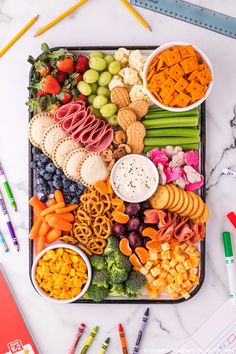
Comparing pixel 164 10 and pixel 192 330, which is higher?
pixel 164 10

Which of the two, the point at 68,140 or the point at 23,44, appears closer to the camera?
the point at 68,140

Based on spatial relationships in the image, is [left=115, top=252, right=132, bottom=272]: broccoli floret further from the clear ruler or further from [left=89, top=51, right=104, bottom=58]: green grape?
the clear ruler

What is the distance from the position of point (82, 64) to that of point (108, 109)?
0.17 m

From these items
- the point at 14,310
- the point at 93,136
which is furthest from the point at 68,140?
the point at 14,310

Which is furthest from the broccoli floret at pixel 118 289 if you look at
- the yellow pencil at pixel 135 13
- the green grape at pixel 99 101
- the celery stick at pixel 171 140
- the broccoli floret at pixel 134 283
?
the yellow pencil at pixel 135 13

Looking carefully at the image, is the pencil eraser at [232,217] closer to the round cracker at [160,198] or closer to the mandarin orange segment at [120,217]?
the round cracker at [160,198]

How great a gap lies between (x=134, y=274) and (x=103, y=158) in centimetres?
37

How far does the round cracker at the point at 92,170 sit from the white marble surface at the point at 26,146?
0.22 metres

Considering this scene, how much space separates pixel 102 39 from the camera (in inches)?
64.2

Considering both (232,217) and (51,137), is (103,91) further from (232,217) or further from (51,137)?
(232,217)

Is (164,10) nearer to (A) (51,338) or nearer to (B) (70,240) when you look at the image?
(B) (70,240)

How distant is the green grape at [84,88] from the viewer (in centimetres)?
154

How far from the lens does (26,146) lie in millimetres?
1634

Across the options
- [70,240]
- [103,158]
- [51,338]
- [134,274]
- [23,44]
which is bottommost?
[51,338]
